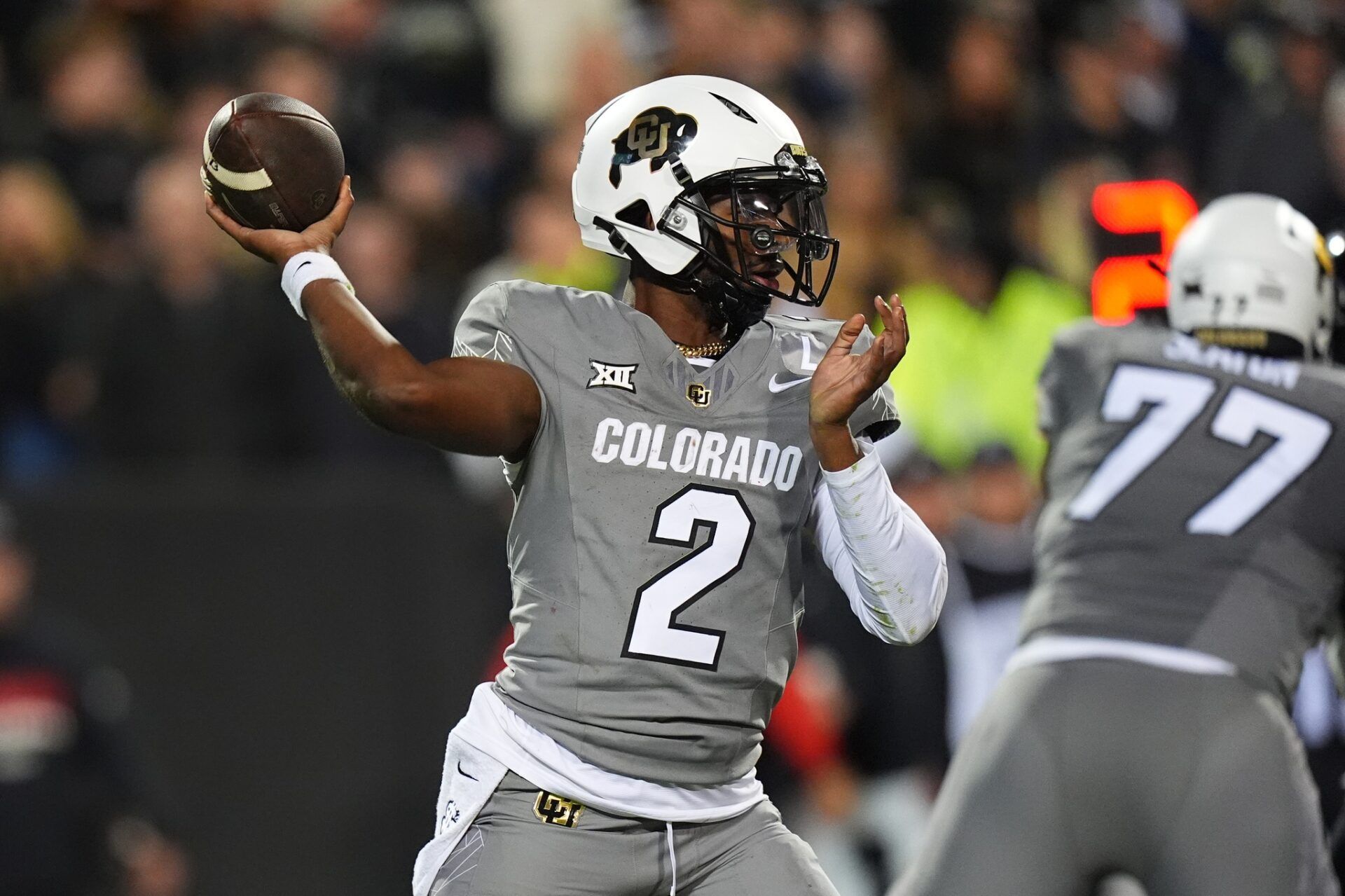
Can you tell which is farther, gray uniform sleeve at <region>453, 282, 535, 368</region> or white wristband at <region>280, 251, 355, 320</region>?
gray uniform sleeve at <region>453, 282, 535, 368</region>

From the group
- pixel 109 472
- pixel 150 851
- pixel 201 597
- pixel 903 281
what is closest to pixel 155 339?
pixel 109 472

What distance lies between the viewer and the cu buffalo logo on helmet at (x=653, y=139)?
344 centimetres

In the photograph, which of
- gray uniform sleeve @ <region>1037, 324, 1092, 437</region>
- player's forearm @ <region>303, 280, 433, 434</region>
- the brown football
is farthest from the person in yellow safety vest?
player's forearm @ <region>303, 280, 433, 434</region>

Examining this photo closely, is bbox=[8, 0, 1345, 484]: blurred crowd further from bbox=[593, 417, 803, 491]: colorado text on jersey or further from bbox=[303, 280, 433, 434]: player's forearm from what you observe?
bbox=[303, 280, 433, 434]: player's forearm

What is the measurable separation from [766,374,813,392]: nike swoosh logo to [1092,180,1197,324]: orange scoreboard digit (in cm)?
156

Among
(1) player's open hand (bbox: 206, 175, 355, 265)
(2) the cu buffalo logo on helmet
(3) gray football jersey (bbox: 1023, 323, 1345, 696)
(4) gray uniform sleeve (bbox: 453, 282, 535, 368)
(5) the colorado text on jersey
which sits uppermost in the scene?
(2) the cu buffalo logo on helmet

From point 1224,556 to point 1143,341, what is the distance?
516mm

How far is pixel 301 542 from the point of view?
7695 millimetres

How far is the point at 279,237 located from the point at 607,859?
1121mm

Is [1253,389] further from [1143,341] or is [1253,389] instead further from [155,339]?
[155,339]

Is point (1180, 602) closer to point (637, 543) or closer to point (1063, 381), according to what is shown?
point (1063, 381)

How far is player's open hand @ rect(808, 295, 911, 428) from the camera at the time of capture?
3158 millimetres

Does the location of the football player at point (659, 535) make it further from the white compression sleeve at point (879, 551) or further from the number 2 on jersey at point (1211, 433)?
the number 2 on jersey at point (1211, 433)

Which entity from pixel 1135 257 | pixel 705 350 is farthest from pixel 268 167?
pixel 1135 257
